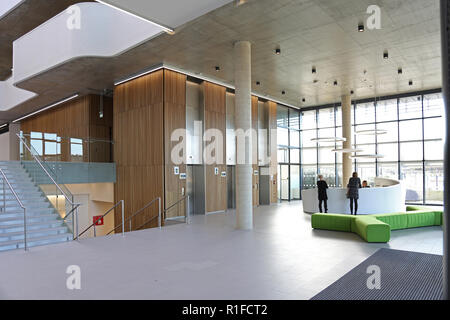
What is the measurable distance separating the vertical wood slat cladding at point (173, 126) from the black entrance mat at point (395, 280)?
331 inches

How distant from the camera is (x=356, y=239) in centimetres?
869

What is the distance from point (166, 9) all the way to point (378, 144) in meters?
16.4

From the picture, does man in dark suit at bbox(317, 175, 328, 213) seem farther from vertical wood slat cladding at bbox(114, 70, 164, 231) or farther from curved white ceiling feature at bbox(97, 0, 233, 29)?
curved white ceiling feature at bbox(97, 0, 233, 29)

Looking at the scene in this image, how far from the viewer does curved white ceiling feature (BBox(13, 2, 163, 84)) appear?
429 inches

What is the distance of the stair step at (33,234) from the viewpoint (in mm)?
8023

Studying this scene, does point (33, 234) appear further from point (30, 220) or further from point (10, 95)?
point (10, 95)

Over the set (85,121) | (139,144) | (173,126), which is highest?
(85,121)

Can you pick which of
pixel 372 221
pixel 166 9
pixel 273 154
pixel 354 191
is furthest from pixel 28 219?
pixel 273 154

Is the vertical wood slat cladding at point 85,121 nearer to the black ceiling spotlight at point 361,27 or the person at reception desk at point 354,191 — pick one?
the person at reception desk at point 354,191

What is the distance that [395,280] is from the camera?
536 cm

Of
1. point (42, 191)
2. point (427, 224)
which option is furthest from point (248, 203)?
point (42, 191)

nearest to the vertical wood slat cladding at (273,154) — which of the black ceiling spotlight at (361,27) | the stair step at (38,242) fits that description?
the black ceiling spotlight at (361,27)

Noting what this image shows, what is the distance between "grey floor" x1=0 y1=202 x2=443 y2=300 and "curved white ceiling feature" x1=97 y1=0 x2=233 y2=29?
4.78 meters

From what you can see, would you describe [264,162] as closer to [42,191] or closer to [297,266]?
[42,191]
